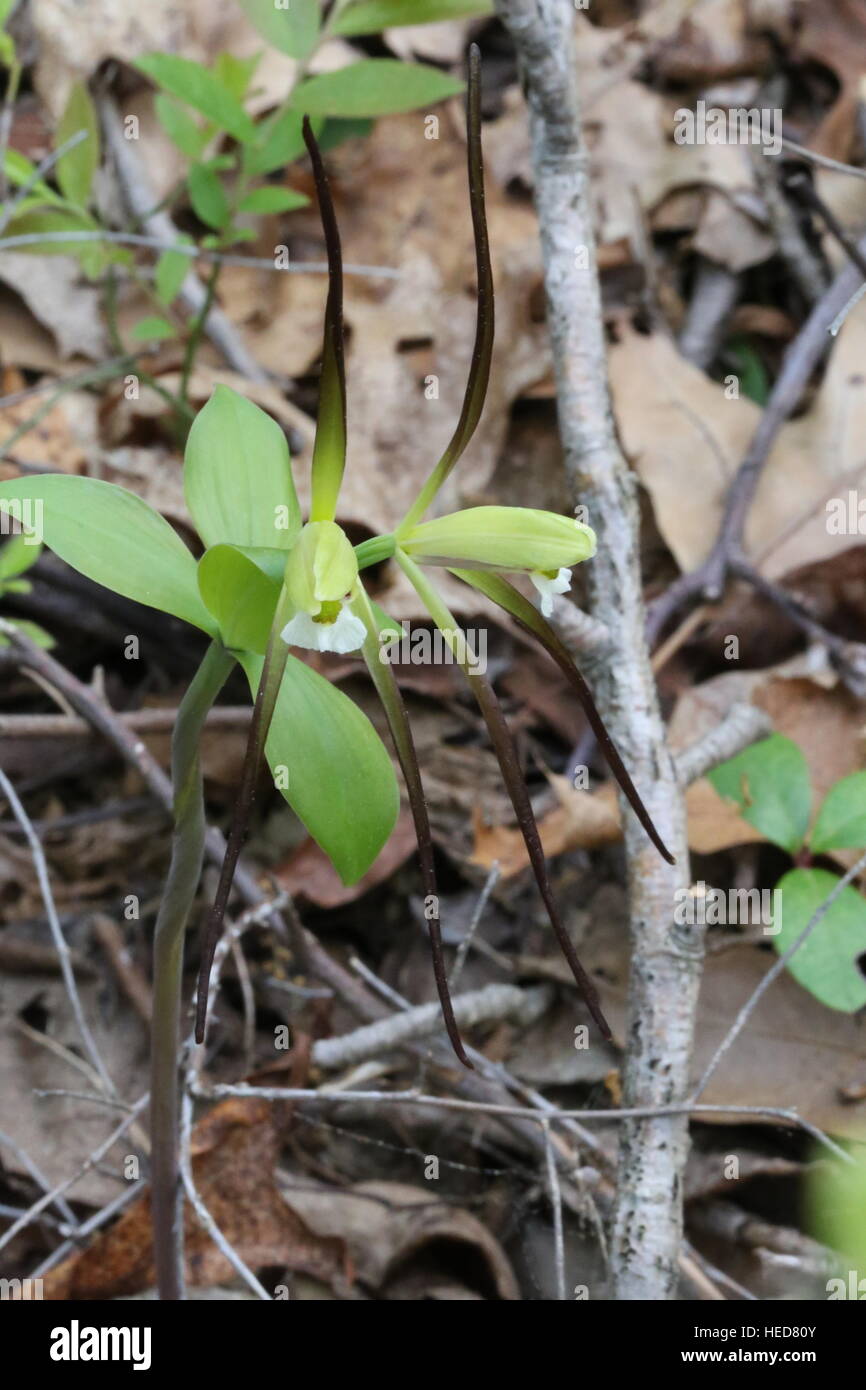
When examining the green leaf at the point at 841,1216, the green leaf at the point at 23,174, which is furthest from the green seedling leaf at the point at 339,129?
the green leaf at the point at 841,1216

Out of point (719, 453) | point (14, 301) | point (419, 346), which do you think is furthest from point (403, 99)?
point (14, 301)

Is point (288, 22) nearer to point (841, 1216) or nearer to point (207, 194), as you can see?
point (207, 194)

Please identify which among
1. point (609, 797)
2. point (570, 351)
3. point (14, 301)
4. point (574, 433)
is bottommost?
point (609, 797)

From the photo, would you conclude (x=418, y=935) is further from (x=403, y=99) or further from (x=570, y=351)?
(x=403, y=99)

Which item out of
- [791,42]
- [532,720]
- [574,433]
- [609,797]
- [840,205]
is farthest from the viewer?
[791,42]

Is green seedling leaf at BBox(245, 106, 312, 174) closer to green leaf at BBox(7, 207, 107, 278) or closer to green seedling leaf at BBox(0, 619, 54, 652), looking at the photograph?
green leaf at BBox(7, 207, 107, 278)
